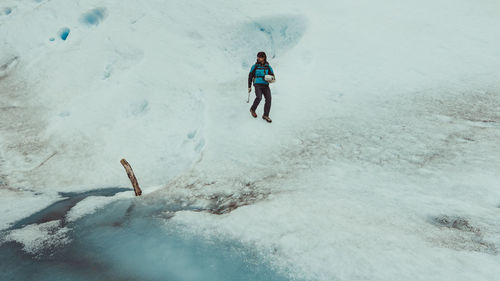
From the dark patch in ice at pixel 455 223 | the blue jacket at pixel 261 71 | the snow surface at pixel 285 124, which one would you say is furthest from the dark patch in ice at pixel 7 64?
the dark patch in ice at pixel 455 223

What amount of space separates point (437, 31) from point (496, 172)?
790 centimetres

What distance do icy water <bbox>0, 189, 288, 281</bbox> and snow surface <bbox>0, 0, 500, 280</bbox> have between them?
0.81 feet

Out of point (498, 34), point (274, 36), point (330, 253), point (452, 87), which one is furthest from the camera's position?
point (274, 36)

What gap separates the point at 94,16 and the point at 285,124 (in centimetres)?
945

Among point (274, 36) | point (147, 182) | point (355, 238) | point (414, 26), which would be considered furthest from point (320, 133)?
point (414, 26)

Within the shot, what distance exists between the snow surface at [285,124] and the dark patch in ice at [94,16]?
0.24 feet

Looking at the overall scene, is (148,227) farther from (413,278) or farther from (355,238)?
(413,278)

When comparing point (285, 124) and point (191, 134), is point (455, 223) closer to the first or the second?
point (285, 124)

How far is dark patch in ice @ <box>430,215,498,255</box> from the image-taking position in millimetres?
3305

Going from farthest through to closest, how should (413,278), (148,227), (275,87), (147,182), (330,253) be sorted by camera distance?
(275,87), (147,182), (148,227), (330,253), (413,278)

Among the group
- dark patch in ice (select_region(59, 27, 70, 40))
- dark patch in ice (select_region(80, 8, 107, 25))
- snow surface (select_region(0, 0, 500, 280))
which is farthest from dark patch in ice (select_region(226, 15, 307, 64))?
dark patch in ice (select_region(59, 27, 70, 40))

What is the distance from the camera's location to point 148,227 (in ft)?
15.0

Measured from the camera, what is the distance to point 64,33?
39.0 ft

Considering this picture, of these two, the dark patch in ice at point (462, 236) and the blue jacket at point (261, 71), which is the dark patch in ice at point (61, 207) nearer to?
the blue jacket at point (261, 71)
